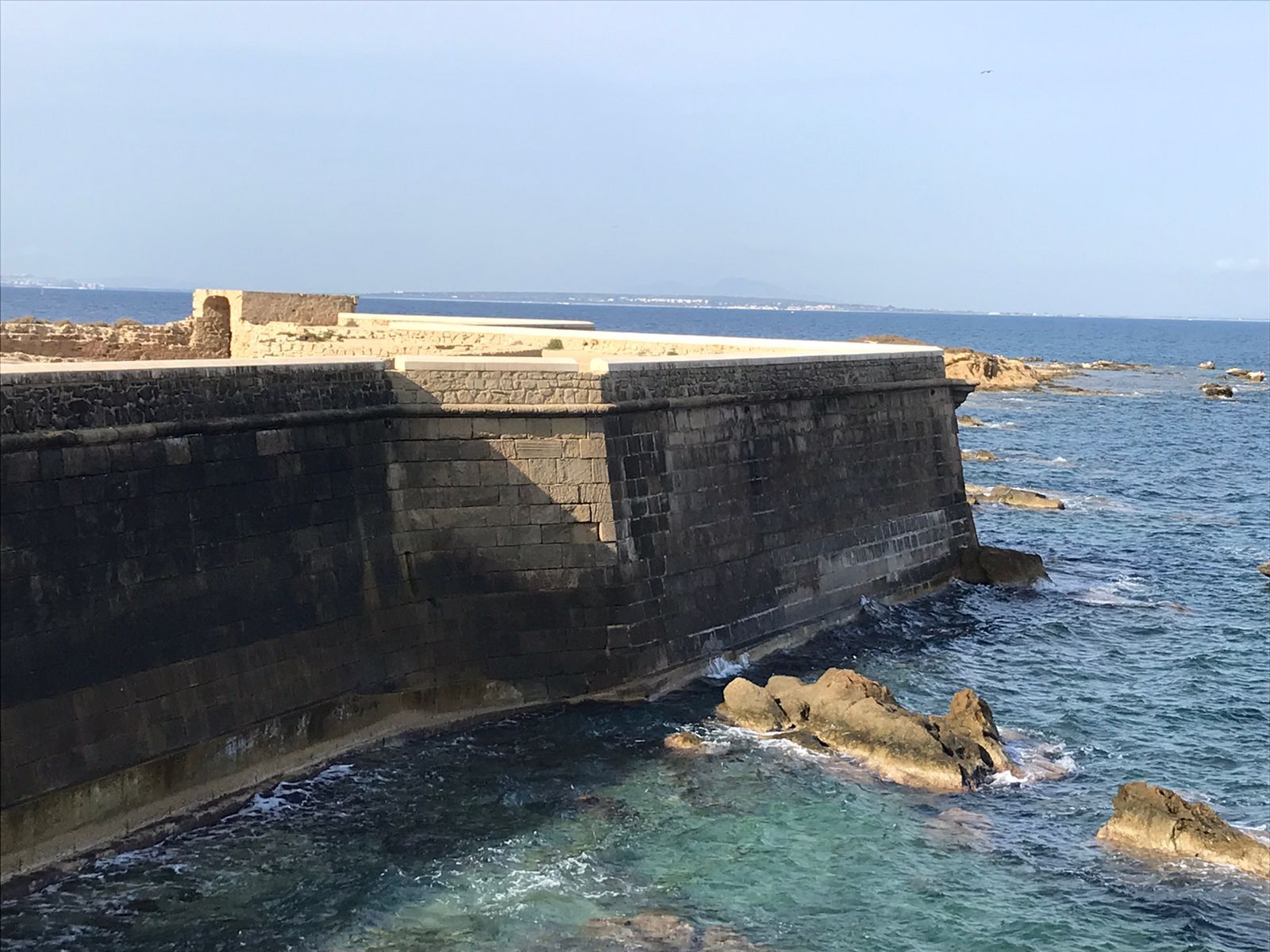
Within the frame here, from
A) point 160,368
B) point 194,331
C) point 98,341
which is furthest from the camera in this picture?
point 194,331

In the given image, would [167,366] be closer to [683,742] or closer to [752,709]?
[683,742]

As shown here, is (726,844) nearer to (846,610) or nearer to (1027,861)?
(1027,861)

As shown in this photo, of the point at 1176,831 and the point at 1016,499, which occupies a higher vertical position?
the point at 1016,499

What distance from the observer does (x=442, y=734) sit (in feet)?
44.7

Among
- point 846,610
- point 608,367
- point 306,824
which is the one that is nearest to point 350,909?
point 306,824

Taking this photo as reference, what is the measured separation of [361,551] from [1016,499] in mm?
19803

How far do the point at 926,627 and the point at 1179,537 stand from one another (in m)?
10.5

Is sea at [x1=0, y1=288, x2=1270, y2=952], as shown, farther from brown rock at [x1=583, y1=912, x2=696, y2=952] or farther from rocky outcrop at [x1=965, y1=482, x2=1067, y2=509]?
rocky outcrop at [x1=965, y1=482, x2=1067, y2=509]

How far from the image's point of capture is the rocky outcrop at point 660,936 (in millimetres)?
9664

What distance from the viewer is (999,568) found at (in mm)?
21391

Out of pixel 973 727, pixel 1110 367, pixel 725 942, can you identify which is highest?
pixel 1110 367

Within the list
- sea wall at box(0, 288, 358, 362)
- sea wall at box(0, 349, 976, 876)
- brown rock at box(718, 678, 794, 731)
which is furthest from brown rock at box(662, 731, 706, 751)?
sea wall at box(0, 288, 358, 362)

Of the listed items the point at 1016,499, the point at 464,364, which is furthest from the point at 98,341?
the point at 1016,499

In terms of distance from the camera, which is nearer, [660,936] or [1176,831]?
[660,936]
